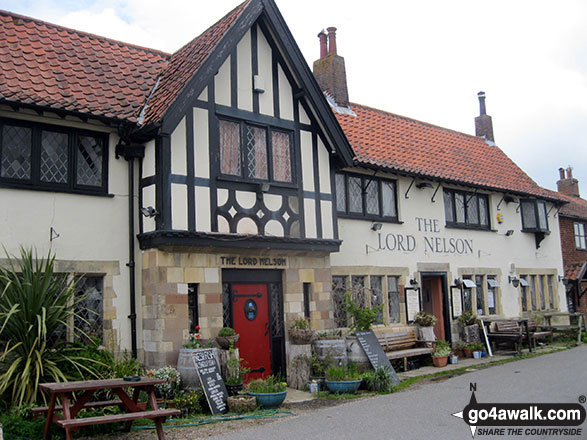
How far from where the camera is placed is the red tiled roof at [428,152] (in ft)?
50.5

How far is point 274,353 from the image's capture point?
1173 centimetres

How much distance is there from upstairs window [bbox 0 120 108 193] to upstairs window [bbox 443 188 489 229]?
33.5 ft

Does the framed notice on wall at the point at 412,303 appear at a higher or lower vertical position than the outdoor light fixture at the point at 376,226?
lower

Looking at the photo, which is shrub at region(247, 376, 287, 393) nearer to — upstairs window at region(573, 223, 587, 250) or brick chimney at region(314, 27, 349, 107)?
brick chimney at region(314, 27, 349, 107)

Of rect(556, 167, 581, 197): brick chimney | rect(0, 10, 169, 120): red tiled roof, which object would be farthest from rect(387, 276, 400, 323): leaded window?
rect(556, 167, 581, 197): brick chimney

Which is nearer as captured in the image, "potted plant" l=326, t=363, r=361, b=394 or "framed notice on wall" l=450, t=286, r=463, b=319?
"potted plant" l=326, t=363, r=361, b=394

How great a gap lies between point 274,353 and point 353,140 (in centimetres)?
612

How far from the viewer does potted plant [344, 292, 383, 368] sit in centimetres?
1183

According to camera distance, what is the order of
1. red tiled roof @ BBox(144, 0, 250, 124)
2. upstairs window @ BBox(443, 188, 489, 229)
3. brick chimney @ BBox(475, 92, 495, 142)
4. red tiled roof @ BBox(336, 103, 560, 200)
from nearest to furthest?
red tiled roof @ BBox(144, 0, 250, 124) → red tiled roof @ BBox(336, 103, 560, 200) → upstairs window @ BBox(443, 188, 489, 229) → brick chimney @ BBox(475, 92, 495, 142)

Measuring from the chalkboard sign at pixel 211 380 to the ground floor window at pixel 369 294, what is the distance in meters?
4.19

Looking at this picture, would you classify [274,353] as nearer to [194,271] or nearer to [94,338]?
[194,271]

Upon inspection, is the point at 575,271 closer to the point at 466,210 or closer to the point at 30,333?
the point at 466,210

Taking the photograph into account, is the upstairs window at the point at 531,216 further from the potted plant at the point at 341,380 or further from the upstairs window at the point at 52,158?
the upstairs window at the point at 52,158

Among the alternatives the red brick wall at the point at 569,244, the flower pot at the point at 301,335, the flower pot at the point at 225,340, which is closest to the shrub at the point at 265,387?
the flower pot at the point at 225,340
